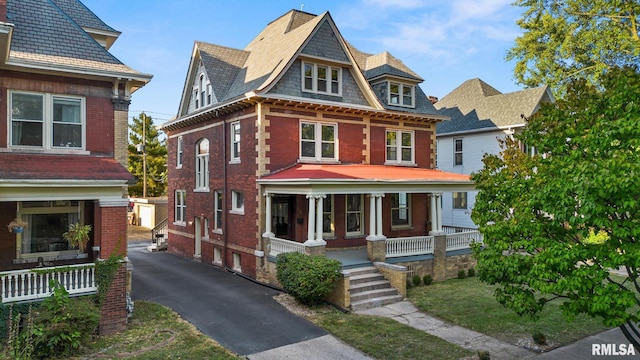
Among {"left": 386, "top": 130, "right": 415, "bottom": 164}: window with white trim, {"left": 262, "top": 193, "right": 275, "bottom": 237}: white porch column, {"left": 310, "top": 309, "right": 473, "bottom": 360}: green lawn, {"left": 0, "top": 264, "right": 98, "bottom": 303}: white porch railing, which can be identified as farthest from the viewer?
{"left": 386, "top": 130, "right": 415, "bottom": 164}: window with white trim

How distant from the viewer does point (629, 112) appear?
726cm

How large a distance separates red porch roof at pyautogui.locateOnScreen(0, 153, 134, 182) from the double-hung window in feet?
24.9

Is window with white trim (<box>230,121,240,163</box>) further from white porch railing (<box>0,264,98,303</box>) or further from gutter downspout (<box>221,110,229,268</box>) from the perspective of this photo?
white porch railing (<box>0,264,98,303</box>)

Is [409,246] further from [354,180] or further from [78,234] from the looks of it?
[78,234]

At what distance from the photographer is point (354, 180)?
54.9 feet

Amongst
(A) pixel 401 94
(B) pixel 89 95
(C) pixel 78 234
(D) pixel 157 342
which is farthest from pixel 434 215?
(B) pixel 89 95

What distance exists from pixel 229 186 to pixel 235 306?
764 centimetres

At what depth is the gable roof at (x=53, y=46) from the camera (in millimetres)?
12047

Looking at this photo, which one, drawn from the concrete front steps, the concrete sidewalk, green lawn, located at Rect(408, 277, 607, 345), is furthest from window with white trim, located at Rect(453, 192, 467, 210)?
the concrete sidewalk

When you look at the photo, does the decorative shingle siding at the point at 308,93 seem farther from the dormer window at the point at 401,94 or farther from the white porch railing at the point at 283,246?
the white porch railing at the point at 283,246

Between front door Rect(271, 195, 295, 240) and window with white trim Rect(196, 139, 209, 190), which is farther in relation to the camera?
window with white trim Rect(196, 139, 209, 190)

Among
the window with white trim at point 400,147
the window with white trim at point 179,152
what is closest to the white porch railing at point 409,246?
the window with white trim at point 400,147

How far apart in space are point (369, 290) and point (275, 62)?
11209 mm

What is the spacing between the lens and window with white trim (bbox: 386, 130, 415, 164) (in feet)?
73.8
